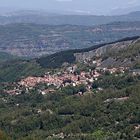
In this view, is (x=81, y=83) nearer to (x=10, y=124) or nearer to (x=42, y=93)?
(x=42, y=93)

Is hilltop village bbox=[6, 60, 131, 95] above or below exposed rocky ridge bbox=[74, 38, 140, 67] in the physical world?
below

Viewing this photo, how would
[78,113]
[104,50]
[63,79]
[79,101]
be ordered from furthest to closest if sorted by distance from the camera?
[104,50], [63,79], [79,101], [78,113]

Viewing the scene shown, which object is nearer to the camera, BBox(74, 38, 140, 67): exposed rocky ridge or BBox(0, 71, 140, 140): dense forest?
BBox(0, 71, 140, 140): dense forest

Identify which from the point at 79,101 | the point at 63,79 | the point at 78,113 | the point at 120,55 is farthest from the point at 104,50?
the point at 78,113

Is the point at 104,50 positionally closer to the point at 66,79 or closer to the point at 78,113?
the point at 66,79

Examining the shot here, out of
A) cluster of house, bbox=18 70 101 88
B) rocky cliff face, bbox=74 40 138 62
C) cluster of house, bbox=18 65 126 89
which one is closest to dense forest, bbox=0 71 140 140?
cluster of house, bbox=18 65 126 89

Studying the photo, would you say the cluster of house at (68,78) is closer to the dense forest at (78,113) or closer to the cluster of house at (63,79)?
the cluster of house at (63,79)

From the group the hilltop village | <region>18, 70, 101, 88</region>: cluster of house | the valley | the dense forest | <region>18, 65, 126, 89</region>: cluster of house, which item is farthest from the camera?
<region>18, 70, 101, 88</region>: cluster of house

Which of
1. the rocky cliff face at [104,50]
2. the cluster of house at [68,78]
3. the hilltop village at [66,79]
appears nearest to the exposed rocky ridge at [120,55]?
the rocky cliff face at [104,50]

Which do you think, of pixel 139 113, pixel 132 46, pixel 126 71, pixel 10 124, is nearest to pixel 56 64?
pixel 132 46

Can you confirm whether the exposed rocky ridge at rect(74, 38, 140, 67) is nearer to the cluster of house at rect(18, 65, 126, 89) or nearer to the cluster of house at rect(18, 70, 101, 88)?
the cluster of house at rect(18, 65, 126, 89)

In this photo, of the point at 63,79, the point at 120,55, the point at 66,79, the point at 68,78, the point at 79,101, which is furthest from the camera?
the point at 120,55
